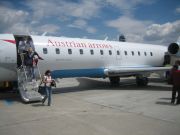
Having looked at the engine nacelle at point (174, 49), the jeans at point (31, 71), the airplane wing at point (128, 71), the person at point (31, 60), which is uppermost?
the engine nacelle at point (174, 49)

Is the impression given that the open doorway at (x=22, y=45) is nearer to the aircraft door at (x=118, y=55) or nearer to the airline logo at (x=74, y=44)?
the airline logo at (x=74, y=44)

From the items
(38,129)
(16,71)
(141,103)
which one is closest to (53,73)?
(16,71)

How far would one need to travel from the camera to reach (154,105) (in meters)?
9.62

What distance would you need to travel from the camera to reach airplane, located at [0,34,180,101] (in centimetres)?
1152

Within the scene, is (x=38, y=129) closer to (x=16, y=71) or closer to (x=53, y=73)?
(x=16, y=71)

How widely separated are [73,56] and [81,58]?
659mm

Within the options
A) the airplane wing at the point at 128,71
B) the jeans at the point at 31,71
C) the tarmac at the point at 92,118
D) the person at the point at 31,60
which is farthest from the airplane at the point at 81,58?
the tarmac at the point at 92,118

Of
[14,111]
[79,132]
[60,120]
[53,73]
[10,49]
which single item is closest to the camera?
[79,132]

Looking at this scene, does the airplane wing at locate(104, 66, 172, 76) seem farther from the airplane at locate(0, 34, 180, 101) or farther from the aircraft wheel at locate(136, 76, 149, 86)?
the aircraft wheel at locate(136, 76, 149, 86)

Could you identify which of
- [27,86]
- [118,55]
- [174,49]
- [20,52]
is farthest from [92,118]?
[174,49]

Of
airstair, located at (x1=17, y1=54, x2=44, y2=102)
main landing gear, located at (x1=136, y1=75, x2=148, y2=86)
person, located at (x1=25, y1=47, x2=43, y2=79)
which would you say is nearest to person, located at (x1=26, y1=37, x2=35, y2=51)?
person, located at (x1=25, y1=47, x2=43, y2=79)

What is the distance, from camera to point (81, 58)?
1427 centimetres

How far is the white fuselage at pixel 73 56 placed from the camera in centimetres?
1144

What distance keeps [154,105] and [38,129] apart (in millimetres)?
5350
